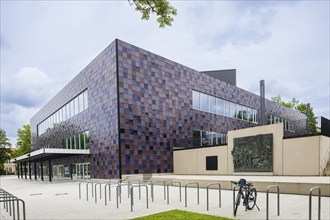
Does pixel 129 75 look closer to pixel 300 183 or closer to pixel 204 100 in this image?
pixel 204 100

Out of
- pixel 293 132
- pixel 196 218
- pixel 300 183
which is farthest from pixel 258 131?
pixel 293 132

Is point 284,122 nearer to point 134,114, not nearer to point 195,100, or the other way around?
point 195,100

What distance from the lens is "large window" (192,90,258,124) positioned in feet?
103

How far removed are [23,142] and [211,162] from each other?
2415 inches

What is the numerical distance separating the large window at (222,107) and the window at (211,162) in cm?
822

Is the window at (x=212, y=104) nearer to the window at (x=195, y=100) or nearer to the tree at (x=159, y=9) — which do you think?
the window at (x=195, y=100)

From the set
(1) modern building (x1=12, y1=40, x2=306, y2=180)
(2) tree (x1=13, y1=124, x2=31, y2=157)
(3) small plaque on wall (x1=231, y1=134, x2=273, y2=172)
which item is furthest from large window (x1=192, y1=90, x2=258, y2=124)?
(2) tree (x1=13, y1=124, x2=31, y2=157)

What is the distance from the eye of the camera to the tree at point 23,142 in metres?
67.2

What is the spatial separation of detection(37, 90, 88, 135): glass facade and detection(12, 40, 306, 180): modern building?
0.13 m

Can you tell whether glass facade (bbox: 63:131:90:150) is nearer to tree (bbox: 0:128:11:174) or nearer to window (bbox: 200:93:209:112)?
window (bbox: 200:93:209:112)

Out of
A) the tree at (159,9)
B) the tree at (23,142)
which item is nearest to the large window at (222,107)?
the tree at (159,9)

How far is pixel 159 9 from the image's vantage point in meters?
6.47

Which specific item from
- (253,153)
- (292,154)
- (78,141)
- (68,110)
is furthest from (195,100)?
(68,110)

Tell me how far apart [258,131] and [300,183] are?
28.6ft
